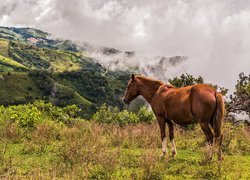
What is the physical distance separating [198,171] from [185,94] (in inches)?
122

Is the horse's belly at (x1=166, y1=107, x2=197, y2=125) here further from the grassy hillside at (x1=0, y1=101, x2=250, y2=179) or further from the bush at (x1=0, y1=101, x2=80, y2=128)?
the bush at (x1=0, y1=101, x2=80, y2=128)

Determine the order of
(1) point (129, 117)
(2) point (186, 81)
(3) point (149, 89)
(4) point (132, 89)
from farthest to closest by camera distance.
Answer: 1. (2) point (186, 81)
2. (1) point (129, 117)
3. (4) point (132, 89)
4. (3) point (149, 89)

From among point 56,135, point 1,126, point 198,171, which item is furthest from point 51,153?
point 198,171

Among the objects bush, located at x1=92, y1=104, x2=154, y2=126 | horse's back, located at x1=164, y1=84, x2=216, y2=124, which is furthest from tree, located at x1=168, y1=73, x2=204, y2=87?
horse's back, located at x1=164, y1=84, x2=216, y2=124

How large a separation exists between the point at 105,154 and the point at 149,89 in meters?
4.53

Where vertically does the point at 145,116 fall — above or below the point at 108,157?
above

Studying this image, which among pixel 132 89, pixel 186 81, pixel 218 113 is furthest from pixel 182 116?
pixel 186 81

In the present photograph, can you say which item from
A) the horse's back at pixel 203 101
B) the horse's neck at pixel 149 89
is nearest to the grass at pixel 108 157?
the horse's back at pixel 203 101

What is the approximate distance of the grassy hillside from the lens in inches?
371

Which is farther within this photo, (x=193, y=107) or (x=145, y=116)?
(x=145, y=116)

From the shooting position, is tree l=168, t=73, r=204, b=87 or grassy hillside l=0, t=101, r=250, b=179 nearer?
grassy hillside l=0, t=101, r=250, b=179

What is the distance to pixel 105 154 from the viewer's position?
35.2 feet

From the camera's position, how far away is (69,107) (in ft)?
85.8

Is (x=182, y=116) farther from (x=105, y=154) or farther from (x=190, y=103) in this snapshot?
(x=105, y=154)
